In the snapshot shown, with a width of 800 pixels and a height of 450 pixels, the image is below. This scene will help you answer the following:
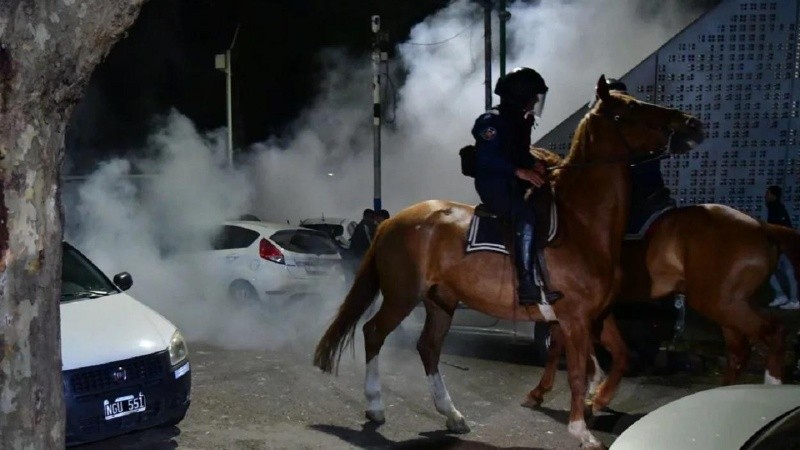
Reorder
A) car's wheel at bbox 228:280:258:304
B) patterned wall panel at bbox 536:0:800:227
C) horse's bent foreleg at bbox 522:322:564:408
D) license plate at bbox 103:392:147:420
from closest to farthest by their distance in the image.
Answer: license plate at bbox 103:392:147:420, horse's bent foreleg at bbox 522:322:564:408, patterned wall panel at bbox 536:0:800:227, car's wheel at bbox 228:280:258:304

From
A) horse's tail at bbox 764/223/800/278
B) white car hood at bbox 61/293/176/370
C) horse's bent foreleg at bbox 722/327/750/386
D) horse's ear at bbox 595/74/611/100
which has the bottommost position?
horse's bent foreleg at bbox 722/327/750/386

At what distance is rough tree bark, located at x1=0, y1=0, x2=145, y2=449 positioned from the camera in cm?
325

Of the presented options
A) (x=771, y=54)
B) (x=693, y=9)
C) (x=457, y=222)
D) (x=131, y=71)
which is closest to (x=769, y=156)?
(x=771, y=54)

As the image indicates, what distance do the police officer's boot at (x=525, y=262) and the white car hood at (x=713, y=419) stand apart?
2823 mm

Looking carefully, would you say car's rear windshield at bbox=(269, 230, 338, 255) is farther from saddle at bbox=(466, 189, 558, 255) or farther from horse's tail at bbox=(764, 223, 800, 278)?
horse's tail at bbox=(764, 223, 800, 278)

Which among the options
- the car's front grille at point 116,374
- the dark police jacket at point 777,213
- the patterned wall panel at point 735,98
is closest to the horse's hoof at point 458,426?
the car's front grille at point 116,374

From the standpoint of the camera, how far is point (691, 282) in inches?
301

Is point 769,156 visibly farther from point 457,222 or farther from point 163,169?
point 163,169

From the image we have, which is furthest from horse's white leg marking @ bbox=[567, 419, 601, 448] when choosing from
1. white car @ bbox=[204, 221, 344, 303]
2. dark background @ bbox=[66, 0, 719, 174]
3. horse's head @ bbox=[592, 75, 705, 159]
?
dark background @ bbox=[66, 0, 719, 174]

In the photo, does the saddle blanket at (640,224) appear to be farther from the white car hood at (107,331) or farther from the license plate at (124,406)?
the license plate at (124,406)

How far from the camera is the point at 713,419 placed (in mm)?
3248

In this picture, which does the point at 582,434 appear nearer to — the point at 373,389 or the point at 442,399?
the point at 442,399

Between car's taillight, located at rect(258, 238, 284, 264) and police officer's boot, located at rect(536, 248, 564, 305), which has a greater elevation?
police officer's boot, located at rect(536, 248, 564, 305)

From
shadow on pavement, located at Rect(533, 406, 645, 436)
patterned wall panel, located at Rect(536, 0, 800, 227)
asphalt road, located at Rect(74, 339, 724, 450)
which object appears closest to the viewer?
asphalt road, located at Rect(74, 339, 724, 450)
